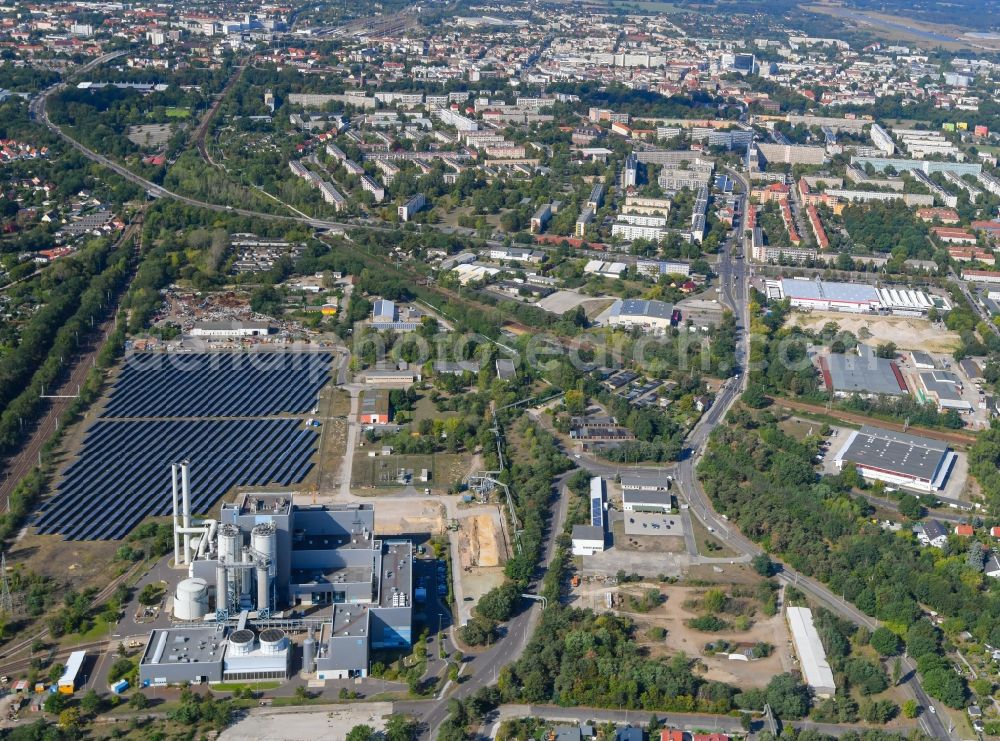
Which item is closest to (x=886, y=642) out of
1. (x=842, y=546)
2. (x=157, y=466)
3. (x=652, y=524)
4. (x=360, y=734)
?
(x=842, y=546)

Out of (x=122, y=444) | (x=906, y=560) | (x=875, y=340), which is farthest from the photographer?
(x=875, y=340)

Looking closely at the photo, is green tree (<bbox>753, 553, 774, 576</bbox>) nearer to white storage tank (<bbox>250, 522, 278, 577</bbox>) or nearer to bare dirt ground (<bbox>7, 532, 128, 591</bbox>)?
white storage tank (<bbox>250, 522, 278, 577</bbox>)

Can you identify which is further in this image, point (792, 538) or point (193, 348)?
point (193, 348)

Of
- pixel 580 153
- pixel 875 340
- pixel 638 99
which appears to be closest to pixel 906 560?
pixel 875 340

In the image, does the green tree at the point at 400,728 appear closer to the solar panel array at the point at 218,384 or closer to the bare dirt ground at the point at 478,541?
the bare dirt ground at the point at 478,541

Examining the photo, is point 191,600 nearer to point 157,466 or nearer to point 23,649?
point 23,649

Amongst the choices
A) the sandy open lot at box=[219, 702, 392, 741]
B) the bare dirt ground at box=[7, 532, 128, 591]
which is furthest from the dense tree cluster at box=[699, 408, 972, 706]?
the bare dirt ground at box=[7, 532, 128, 591]

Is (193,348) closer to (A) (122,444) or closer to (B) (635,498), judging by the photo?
(A) (122,444)
